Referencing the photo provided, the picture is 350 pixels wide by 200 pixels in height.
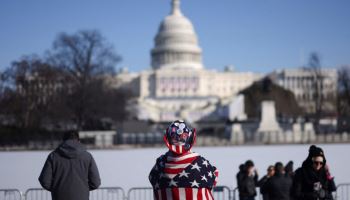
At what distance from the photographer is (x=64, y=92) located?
127ft

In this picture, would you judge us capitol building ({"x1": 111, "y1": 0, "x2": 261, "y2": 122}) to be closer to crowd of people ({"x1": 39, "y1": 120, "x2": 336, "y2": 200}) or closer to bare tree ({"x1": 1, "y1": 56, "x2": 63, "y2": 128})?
bare tree ({"x1": 1, "y1": 56, "x2": 63, "y2": 128})

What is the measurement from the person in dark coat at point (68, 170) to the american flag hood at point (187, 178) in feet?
4.54

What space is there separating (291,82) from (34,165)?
83.7m

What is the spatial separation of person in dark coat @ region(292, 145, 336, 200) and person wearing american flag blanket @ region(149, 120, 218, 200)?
1.21 m

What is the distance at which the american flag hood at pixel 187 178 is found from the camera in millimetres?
3844

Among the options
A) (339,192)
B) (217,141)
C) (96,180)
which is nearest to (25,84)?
(217,141)

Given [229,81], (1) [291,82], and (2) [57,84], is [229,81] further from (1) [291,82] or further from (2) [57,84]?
(2) [57,84]

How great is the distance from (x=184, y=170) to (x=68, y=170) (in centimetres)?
154

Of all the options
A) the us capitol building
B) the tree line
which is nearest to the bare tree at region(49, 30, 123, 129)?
the tree line

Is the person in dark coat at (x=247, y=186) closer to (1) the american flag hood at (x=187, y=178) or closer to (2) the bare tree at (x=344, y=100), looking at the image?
(1) the american flag hood at (x=187, y=178)

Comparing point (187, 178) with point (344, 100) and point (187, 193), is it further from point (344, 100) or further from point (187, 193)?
point (344, 100)

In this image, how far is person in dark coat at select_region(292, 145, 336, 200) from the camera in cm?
478

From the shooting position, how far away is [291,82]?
97500 mm

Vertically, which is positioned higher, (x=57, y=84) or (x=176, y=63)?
(x=176, y=63)
